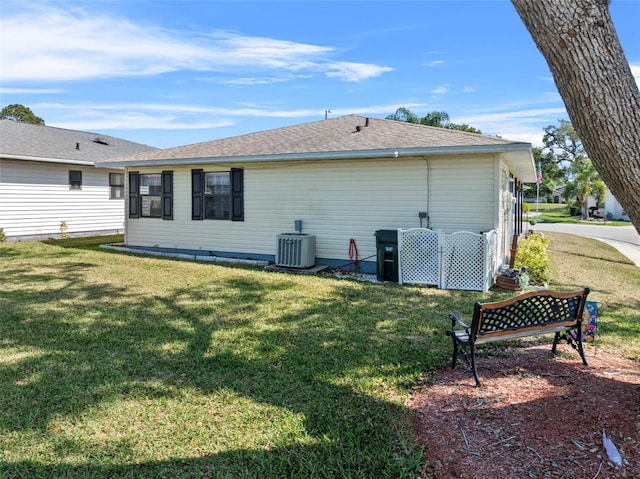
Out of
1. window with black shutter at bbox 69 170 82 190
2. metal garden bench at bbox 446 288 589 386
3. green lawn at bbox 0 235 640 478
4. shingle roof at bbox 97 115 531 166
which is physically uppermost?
shingle roof at bbox 97 115 531 166

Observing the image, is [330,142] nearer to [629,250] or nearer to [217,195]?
[217,195]

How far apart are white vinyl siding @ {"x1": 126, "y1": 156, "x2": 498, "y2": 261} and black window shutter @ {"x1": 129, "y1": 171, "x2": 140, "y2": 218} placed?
304 mm

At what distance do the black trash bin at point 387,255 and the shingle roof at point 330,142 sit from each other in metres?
1.86

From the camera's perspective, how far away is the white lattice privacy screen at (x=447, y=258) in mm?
8258

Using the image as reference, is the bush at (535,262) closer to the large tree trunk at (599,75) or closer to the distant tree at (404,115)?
the large tree trunk at (599,75)

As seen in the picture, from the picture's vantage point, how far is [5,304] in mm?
6703

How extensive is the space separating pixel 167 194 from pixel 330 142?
523 cm

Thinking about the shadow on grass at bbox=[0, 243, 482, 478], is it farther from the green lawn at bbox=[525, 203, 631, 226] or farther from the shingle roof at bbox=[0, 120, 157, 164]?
the green lawn at bbox=[525, 203, 631, 226]

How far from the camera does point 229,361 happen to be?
449cm

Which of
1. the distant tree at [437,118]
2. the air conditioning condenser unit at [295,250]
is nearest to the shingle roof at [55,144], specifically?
the air conditioning condenser unit at [295,250]

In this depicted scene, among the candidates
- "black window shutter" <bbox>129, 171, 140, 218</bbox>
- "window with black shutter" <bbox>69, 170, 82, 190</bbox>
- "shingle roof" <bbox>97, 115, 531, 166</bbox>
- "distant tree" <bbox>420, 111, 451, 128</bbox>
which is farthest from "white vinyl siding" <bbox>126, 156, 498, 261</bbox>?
"distant tree" <bbox>420, 111, 451, 128</bbox>

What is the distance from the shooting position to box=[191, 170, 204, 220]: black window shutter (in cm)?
1192

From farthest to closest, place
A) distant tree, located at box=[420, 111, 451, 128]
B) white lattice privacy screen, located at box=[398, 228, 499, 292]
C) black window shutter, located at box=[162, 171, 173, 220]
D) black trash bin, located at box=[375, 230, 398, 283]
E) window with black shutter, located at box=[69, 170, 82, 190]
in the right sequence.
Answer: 1. distant tree, located at box=[420, 111, 451, 128]
2. window with black shutter, located at box=[69, 170, 82, 190]
3. black window shutter, located at box=[162, 171, 173, 220]
4. black trash bin, located at box=[375, 230, 398, 283]
5. white lattice privacy screen, located at box=[398, 228, 499, 292]

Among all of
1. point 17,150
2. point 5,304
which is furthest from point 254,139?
point 17,150
